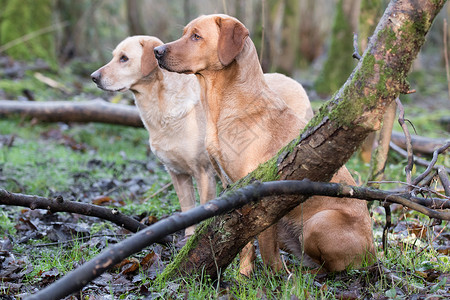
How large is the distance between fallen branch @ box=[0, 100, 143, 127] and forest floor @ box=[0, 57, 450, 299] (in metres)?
0.21

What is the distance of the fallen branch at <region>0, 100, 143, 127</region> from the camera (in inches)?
326

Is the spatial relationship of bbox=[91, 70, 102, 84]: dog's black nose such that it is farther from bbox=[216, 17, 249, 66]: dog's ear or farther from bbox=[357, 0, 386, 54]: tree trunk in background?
bbox=[357, 0, 386, 54]: tree trunk in background

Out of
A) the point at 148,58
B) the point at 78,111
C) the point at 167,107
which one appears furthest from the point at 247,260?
the point at 78,111

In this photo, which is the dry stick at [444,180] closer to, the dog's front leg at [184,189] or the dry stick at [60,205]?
the dry stick at [60,205]

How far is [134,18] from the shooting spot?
54.1 feet

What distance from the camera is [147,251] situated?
4031mm

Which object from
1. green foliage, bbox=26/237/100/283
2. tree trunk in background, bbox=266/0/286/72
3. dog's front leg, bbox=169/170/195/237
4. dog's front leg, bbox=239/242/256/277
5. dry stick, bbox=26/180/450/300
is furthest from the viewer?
→ tree trunk in background, bbox=266/0/286/72

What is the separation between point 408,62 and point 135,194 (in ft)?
14.1

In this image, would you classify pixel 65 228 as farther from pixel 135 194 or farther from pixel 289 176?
pixel 289 176

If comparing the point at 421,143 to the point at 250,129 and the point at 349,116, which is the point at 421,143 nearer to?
the point at 250,129

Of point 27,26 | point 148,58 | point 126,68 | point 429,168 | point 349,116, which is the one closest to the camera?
point 349,116

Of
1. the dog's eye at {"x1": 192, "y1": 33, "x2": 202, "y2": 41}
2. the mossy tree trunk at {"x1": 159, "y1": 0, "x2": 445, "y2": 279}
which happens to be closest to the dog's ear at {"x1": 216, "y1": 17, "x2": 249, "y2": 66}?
the dog's eye at {"x1": 192, "y1": 33, "x2": 202, "y2": 41}

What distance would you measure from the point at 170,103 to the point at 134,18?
12.4m

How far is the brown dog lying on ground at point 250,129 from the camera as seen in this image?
3.55 m
